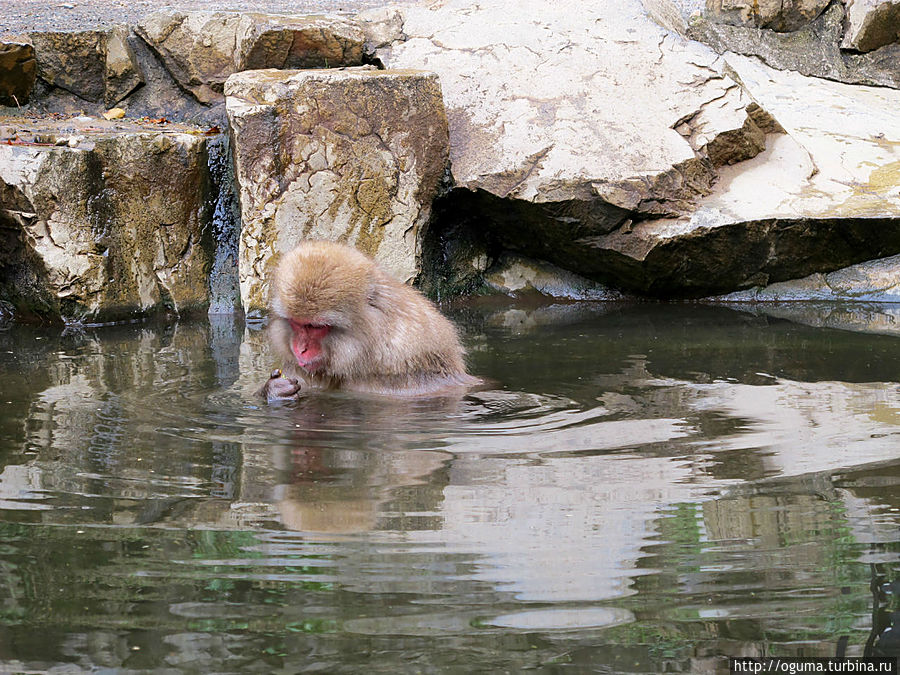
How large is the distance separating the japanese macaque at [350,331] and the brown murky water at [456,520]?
0.45 ft

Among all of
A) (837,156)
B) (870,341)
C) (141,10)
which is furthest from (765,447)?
(141,10)

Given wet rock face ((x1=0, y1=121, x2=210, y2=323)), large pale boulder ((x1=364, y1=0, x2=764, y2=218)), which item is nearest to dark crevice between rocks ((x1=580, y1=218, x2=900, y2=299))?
large pale boulder ((x1=364, y1=0, x2=764, y2=218))

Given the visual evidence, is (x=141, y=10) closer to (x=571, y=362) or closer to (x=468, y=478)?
(x=571, y=362)

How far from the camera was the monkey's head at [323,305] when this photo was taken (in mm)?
4203

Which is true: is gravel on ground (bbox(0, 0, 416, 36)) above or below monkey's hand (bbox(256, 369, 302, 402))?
above

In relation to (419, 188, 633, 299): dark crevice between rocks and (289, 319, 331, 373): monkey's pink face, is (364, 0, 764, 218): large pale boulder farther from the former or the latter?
(289, 319, 331, 373): monkey's pink face

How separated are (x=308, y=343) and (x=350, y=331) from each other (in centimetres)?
18

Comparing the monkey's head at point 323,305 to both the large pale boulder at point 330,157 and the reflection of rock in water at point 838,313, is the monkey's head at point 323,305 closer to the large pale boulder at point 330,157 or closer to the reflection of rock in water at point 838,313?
the large pale boulder at point 330,157

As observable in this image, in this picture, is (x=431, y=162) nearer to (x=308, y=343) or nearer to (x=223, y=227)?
(x=223, y=227)

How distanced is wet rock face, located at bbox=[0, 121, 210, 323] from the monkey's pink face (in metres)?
2.78

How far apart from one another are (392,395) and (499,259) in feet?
10.9

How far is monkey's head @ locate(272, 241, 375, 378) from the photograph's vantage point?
13.8ft

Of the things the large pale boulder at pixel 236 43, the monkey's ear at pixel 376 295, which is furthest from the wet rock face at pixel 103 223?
the monkey's ear at pixel 376 295

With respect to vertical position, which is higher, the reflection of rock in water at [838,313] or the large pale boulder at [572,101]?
the large pale boulder at [572,101]
